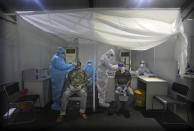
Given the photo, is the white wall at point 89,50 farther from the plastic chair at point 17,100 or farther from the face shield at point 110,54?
the plastic chair at point 17,100

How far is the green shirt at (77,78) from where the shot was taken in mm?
1759

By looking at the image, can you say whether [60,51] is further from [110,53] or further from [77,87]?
[110,53]

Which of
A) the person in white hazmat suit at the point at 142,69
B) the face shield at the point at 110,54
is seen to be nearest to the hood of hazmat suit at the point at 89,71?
the face shield at the point at 110,54

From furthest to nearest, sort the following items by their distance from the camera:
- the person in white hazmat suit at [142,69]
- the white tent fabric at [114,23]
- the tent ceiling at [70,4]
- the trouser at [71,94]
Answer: the person in white hazmat suit at [142,69] < the trouser at [71,94] < the tent ceiling at [70,4] < the white tent fabric at [114,23]

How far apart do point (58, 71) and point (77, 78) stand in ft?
1.39

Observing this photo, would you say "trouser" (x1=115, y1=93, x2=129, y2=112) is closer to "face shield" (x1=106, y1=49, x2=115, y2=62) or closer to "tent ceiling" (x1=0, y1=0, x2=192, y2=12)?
"face shield" (x1=106, y1=49, x2=115, y2=62)

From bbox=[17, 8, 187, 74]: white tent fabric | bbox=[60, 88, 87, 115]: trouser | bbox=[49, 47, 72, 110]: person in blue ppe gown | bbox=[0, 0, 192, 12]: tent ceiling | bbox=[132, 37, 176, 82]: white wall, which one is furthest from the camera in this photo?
bbox=[132, 37, 176, 82]: white wall

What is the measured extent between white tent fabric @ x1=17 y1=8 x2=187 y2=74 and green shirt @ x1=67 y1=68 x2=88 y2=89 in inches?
28.5

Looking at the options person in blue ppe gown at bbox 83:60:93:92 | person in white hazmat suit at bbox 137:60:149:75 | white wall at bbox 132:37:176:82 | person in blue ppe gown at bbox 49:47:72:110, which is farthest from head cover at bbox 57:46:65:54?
person in white hazmat suit at bbox 137:60:149:75

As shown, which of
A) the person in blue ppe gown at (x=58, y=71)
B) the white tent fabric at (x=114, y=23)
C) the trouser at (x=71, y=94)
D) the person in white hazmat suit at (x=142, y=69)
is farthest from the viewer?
the person in white hazmat suit at (x=142, y=69)

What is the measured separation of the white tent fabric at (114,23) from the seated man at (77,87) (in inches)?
28.1

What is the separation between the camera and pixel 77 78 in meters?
1.78

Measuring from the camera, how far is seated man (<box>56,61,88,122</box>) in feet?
5.52

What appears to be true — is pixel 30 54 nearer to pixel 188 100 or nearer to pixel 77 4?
pixel 77 4
